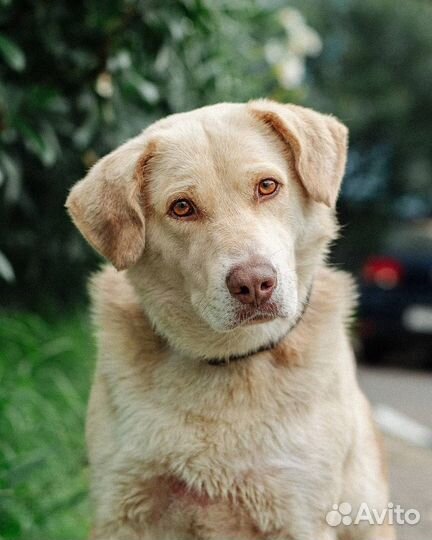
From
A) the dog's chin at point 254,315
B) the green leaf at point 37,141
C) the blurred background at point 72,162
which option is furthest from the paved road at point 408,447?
the green leaf at point 37,141

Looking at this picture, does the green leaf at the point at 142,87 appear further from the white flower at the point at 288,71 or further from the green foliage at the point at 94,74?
the white flower at the point at 288,71

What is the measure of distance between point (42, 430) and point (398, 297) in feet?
23.0

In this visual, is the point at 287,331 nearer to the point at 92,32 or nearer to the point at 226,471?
the point at 226,471

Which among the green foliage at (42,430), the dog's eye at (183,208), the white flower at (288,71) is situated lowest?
the green foliage at (42,430)

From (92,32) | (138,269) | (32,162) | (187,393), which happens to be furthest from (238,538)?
(32,162)

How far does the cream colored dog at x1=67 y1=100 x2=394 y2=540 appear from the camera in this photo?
3.39 m

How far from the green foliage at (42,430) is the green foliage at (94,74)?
83cm

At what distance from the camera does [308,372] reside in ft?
11.7

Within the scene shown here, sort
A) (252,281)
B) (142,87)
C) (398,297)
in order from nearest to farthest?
(252,281)
(142,87)
(398,297)

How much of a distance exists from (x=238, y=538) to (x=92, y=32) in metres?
2.74

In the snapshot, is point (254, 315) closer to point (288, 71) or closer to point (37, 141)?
point (37, 141)

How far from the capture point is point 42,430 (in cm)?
536

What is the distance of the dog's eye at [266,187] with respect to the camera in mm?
3482

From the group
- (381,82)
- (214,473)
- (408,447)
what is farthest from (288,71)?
(381,82)
